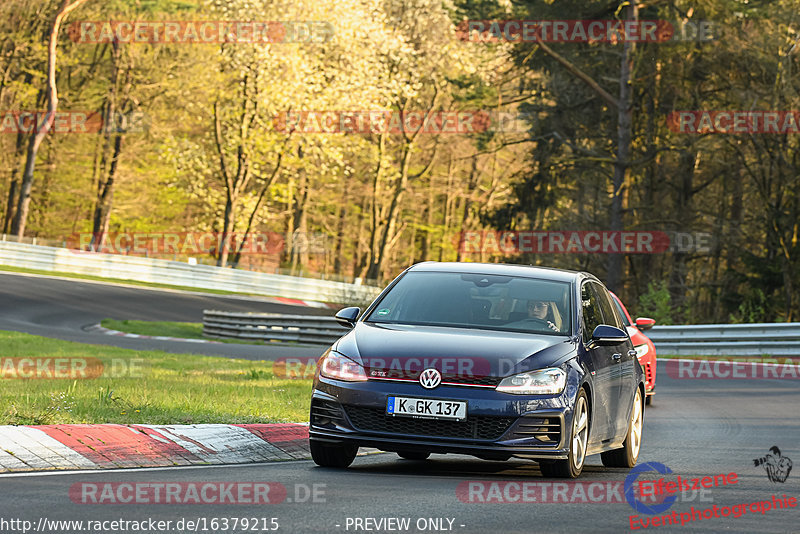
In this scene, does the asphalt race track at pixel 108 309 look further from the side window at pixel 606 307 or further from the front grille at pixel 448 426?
the front grille at pixel 448 426

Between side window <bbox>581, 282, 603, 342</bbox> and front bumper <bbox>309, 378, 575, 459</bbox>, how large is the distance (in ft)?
3.82

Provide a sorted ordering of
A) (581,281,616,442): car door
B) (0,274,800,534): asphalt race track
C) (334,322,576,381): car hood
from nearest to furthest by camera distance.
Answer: (0,274,800,534): asphalt race track < (334,322,576,381): car hood < (581,281,616,442): car door

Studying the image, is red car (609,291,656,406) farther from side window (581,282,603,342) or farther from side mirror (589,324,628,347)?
side mirror (589,324,628,347)

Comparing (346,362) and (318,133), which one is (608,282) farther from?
(346,362)

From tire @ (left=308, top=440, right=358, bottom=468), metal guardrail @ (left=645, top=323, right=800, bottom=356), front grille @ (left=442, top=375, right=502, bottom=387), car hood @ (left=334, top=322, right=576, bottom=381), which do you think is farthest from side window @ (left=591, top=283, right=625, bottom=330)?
metal guardrail @ (left=645, top=323, right=800, bottom=356)

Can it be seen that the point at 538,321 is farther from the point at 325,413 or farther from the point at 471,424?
the point at 325,413

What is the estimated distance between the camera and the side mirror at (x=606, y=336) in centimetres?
959

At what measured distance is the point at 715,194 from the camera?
43.5 meters

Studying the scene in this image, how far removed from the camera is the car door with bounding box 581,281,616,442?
9445 mm

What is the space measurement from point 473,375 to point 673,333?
2111 centimetres

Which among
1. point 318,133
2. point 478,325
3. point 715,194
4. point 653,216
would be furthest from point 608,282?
point 478,325

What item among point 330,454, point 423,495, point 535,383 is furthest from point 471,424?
point 330,454

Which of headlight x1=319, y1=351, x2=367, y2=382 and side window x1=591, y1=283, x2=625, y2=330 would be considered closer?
headlight x1=319, y1=351, x2=367, y2=382

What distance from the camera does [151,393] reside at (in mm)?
13555
